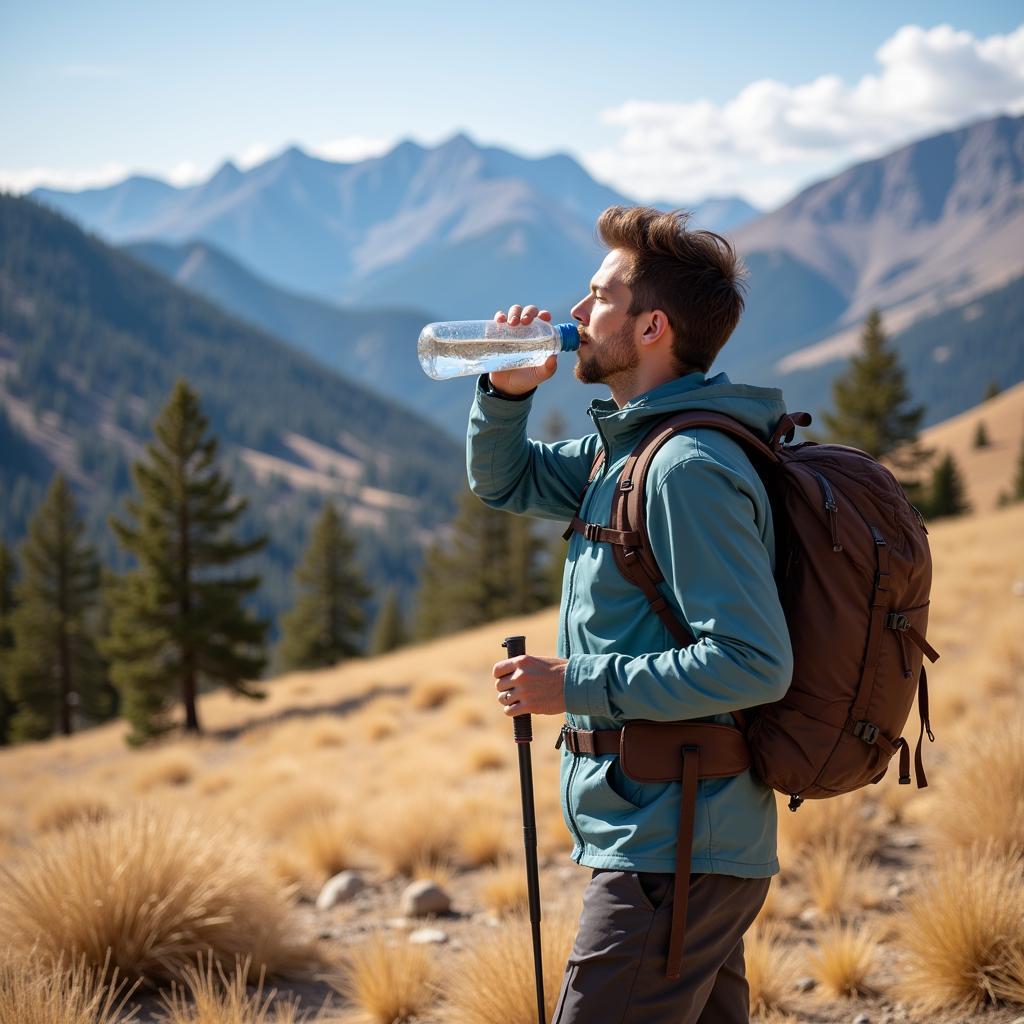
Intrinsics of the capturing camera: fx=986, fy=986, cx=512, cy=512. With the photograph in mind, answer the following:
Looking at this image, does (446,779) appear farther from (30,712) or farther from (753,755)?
(30,712)

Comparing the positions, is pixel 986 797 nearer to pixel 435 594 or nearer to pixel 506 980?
pixel 506 980

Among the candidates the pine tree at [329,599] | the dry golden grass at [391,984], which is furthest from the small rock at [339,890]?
the pine tree at [329,599]

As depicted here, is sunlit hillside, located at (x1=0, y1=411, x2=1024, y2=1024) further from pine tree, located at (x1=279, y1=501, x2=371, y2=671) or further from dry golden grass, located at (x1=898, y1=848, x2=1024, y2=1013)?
pine tree, located at (x1=279, y1=501, x2=371, y2=671)

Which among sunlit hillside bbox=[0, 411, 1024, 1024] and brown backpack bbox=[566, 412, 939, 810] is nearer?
brown backpack bbox=[566, 412, 939, 810]

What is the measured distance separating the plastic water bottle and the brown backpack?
2.08 ft

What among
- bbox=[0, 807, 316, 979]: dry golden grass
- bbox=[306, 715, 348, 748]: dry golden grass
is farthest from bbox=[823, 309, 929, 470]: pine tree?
bbox=[0, 807, 316, 979]: dry golden grass

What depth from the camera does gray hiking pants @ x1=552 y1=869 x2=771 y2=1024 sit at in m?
2.29

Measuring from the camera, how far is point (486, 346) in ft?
11.0

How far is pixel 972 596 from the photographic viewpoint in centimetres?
1509

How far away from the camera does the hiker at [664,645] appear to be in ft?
7.29

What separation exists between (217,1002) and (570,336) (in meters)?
2.99

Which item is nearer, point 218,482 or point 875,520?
point 875,520

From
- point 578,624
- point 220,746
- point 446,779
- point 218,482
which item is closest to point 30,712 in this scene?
point 218,482

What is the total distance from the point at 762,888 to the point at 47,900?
3.22 meters
